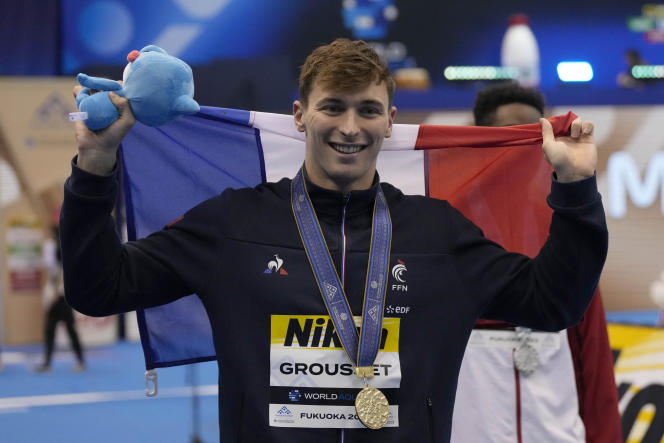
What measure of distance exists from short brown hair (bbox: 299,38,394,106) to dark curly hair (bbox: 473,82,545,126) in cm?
104

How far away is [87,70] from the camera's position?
9.09 metres

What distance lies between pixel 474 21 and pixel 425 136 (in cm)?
1088

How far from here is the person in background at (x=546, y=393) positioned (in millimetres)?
2543

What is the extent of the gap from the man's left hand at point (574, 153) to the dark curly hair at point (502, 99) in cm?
101

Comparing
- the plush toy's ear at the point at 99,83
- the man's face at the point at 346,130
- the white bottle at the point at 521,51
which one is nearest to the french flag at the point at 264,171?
the man's face at the point at 346,130

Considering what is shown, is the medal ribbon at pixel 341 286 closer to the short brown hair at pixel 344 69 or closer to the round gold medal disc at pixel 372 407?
the round gold medal disc at pixel 372 407

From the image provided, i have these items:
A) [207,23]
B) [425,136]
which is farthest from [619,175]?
[425,136]

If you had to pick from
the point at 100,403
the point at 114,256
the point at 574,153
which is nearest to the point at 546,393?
the point at 574,153

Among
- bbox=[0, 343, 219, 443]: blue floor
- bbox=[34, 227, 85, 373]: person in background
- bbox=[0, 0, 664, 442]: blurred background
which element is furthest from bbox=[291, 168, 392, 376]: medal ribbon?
bbox=[34, 227, 85, 373]: person in background

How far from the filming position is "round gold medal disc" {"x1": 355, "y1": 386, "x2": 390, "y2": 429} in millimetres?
1753

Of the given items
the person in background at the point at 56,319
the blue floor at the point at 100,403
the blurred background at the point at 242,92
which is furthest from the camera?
the person in background at the point at 56,319

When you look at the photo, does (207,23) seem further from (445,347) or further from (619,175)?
(445,347)

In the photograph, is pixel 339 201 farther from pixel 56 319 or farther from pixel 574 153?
pixel 56 319

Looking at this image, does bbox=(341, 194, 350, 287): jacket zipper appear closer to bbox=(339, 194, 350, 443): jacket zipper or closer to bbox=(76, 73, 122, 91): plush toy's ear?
bbox=(339, 194, 350, 443): jacket zipper
